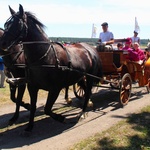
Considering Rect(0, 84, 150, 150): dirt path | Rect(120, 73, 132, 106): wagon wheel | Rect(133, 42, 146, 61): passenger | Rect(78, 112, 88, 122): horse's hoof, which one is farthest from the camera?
Rect(133, 42, 146, 61): passenger

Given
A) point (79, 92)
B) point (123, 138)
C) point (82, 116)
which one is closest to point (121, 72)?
point (79, 92)

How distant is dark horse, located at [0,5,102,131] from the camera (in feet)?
17.7

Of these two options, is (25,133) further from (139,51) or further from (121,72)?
(139,51)

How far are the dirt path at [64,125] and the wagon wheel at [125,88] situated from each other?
0.21m

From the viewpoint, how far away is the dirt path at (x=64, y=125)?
18.2ft

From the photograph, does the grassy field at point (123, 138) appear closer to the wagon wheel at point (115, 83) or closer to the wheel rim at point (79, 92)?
the wagon wheel at point (115, 83)

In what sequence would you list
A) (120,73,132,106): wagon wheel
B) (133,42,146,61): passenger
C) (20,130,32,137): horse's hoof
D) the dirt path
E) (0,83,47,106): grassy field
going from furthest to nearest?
(133,42,146,61): passenger < (0,83,47,106): grassy field < (120,73,132,106): wagon wheel < (20,130,32,137): horse's hoof < the dirt path

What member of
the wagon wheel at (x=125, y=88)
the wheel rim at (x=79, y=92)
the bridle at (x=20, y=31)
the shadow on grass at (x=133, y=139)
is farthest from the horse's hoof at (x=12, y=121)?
the wagon wheel at (x=125, y=88)

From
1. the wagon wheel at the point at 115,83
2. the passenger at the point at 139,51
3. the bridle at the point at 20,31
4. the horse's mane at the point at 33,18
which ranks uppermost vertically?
the horse's mane at the point at 33,18

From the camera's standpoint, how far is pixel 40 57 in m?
5.74

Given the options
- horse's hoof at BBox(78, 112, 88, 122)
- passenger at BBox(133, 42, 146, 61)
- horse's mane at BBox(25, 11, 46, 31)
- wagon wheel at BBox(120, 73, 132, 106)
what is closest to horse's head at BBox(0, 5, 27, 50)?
horse's mane at BBox(25, 11, 46, 31)

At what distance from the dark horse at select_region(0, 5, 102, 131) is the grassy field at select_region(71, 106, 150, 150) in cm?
123

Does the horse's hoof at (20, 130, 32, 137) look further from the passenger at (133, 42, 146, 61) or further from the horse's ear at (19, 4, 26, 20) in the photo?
the passenger at (133, 42, 146, 61)

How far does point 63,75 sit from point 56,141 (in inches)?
56.2
